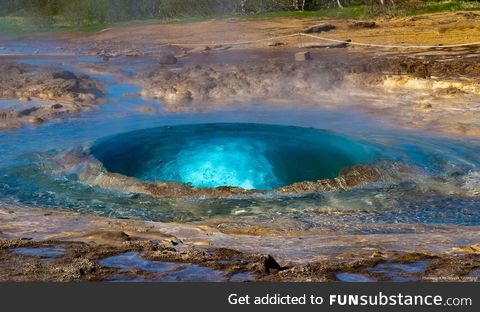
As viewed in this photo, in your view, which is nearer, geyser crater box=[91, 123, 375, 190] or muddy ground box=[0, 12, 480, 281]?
muddy ground box=[0, 12, 480, 281]

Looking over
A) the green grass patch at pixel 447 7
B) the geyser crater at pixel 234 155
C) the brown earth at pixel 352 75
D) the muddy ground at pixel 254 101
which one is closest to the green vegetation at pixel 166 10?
the green grass patch at pixel 447 7

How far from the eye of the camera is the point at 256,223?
17.6ft

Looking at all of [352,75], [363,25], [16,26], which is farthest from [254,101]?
[16,26]

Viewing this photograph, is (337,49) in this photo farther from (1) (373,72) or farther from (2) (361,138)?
(2) (361,138)

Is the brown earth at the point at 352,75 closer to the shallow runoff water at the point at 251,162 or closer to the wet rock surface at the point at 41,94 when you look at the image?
the shallow runoff water at the point at 251,162

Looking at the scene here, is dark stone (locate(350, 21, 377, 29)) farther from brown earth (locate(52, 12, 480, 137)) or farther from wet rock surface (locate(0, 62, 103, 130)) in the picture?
wet rock surface (locate(0, 62, 103, 130))

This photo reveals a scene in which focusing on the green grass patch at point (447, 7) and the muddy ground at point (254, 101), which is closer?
the muddy ground at point (254, 101)

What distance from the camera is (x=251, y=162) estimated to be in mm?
7562

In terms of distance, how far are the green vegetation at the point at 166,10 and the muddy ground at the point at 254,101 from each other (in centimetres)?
165

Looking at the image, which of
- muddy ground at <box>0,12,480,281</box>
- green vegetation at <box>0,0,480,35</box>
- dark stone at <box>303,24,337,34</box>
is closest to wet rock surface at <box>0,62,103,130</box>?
muddy ground at <box>0,12,480,281</box>

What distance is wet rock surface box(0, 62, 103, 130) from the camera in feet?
31.4

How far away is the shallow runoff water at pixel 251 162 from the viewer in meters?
5.83

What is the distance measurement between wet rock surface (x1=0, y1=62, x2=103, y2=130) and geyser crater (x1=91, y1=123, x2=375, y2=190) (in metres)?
1.97

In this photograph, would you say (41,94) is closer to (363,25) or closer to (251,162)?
(251,162)
